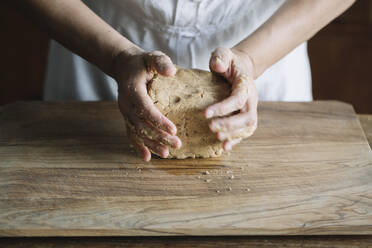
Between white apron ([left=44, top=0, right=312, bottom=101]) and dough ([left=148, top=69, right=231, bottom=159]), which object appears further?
white apron ([left=44, top=0, right=312, bottom=101])

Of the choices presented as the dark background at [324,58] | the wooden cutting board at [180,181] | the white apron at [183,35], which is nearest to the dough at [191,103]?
the wooden cutting board at [180,181]

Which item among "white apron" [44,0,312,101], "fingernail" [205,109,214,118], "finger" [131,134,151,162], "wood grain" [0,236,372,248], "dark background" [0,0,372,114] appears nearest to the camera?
"wood grain" [0,236,372,248]

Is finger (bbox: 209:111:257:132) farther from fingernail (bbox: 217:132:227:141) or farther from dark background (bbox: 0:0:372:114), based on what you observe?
dark background (bbox: 0:0:372:114)

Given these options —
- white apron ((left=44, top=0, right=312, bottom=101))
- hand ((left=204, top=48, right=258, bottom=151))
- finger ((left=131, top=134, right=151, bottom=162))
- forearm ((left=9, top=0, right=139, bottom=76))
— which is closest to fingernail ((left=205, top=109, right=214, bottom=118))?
hand ((left=204, top=48, right=258, bottom=151))

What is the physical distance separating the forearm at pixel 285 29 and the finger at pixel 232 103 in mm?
208

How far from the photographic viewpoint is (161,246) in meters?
1.04

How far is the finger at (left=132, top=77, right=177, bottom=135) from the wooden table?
0.30 meters

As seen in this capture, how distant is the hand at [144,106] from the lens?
3.88ft

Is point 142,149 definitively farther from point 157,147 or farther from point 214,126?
point 214,126

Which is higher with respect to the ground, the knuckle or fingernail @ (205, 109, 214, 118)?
the knuckle

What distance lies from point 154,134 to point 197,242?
332 millimetres

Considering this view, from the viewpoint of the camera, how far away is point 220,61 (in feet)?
3.99

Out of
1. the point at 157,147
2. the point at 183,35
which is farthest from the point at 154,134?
the point at 183,35

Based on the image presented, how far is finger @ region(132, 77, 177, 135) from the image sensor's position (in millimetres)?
1175
